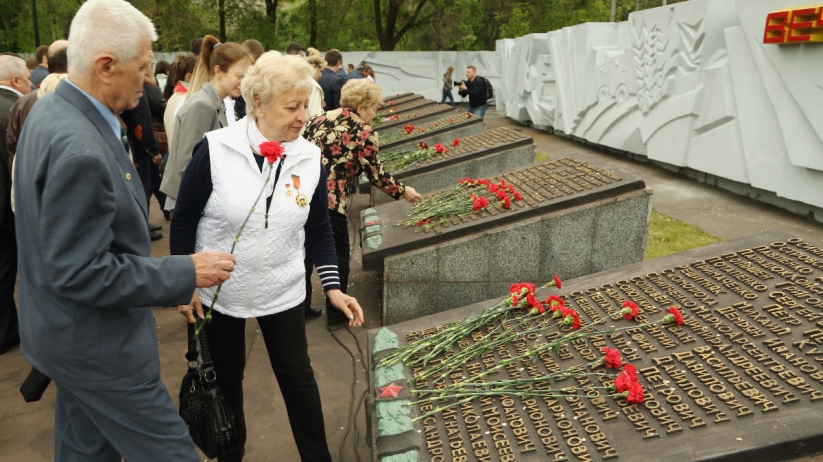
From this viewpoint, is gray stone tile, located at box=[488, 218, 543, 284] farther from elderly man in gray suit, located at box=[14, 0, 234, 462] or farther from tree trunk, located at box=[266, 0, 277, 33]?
tree trunk, located at box=[266, 0, 277, 33]

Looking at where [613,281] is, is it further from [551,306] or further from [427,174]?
[427,174]

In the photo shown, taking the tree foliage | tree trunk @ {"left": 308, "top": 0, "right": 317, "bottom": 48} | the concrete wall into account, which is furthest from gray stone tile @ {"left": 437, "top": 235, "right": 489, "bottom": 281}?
tree trunk @ {"left": 308, "top": 0, "right": 317, "bottom": 48}

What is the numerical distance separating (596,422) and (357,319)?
3.25ft

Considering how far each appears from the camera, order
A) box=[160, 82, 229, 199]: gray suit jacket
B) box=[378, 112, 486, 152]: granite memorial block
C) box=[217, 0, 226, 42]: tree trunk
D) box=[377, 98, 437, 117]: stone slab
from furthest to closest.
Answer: box=[217, 0, 226, 42]: tree trunk, box=[377, 98, 437, 117]: stone slab, box=[378, 112, 486, 152]: granite memorial block, box=[160, 82, 229, 199]: gray suit jacket

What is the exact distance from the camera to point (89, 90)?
161cm

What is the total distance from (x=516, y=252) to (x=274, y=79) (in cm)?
259

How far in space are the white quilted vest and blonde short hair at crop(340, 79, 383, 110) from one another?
1880mm

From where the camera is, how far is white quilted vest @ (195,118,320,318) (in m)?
2.25

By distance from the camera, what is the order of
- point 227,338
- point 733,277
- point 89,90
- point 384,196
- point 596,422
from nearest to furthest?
point 89,90 < point 596,422 < point 227,338 < point 733,277 < point 384,196

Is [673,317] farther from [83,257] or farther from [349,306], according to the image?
[83,257]

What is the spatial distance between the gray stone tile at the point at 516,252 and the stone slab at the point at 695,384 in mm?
1307

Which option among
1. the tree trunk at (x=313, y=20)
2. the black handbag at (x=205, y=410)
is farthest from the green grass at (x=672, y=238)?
the tree trunk at (x=313, y=20)

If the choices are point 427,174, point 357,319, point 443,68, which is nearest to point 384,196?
point 427,174

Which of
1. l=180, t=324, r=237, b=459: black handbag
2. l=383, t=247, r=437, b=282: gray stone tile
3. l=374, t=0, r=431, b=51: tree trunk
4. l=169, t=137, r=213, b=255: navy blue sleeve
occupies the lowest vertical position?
l=383, t=247, r=437, b=282: gray stone tile
